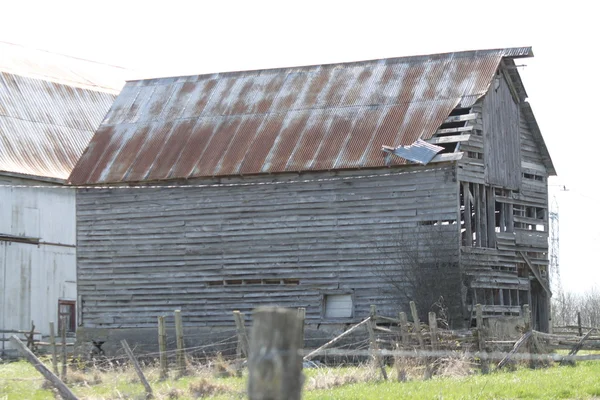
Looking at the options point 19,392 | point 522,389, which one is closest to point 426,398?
point 522,389

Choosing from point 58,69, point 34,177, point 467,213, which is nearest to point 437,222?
point 467,213

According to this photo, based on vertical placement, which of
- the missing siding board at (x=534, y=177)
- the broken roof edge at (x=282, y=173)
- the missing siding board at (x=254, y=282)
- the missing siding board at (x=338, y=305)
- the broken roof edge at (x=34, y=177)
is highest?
the broken roof edge at (x=34, y=177)

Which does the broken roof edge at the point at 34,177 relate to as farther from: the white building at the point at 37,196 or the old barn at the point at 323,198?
the old barn at the point at 323,198

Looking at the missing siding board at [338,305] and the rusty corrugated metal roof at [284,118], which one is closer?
the missing siding board at [338,305]

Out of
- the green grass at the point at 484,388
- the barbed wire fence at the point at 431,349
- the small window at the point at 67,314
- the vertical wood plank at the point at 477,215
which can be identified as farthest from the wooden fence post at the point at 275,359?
the small window at the point at 67,314

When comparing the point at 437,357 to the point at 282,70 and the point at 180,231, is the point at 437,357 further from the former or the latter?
the point at 282,70

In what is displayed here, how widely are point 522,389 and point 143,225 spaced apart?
15.8 meters

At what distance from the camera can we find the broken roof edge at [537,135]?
97.8 feet

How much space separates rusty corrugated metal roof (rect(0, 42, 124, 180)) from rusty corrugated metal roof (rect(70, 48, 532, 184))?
106 inches

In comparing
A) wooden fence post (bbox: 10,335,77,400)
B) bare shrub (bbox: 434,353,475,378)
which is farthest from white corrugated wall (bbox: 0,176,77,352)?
wooden fence post (bbox: 10,335,77,400)

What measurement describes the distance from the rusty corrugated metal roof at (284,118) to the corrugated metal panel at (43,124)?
2654mm

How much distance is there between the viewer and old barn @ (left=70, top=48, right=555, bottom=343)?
26.0m

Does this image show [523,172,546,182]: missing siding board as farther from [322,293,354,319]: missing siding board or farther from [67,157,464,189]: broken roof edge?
[322,293,354,319]: missing siding board

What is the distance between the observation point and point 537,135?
30.2 m
